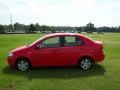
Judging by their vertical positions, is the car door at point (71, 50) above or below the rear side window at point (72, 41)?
below

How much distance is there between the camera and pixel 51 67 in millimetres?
13148

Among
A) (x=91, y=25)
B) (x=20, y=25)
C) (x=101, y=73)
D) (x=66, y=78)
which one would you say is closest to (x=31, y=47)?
(x=66, y=78)

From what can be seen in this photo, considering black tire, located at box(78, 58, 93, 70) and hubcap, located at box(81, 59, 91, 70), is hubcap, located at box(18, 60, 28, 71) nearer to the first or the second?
black tire, located at box(78, 58, 93, 70)

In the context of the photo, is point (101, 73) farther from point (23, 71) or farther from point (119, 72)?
point (23, 71)

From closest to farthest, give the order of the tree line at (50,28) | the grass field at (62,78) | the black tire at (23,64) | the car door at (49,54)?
the grass field at (62,78)
the car door at (49,54)
the black tire at (23,64)
the tree line at (50,28)

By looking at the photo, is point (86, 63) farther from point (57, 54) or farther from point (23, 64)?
point (23, 64)

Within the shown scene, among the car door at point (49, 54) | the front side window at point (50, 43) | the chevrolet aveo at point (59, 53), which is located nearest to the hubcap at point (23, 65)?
the chevrolet aveo at point (59, 53)

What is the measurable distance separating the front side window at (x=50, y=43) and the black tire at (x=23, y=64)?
100 centimetres

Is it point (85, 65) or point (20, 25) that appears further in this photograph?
point (20, 25)

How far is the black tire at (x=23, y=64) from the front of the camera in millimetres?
12336

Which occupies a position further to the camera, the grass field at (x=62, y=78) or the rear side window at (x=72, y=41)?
the rear side window at (x=72, y=41)

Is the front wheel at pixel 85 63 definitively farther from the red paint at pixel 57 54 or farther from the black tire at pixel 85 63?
the red paint at pixel 57 54

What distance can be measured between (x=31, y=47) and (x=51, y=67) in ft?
5.06

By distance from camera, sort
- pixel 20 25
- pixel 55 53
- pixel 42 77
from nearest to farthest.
Answer: pixel 42 77, pixel 55 53, pixel 20 25
